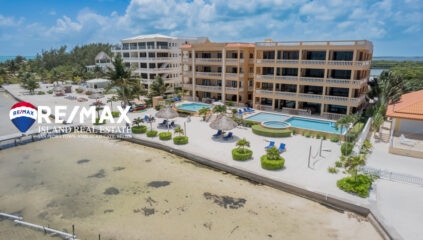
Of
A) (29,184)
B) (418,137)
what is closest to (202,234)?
(29,184)

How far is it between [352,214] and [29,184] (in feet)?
78.5

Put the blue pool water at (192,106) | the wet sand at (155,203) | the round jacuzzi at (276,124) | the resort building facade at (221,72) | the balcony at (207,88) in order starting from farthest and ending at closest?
the balcony at (207,88)
the resort building facade at (221,72)
the blue pool water at (192,106)
the round jacuzzi at (276,124)
the wet sand at (155,203)

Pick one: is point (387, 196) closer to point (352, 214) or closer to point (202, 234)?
point (352, 214)

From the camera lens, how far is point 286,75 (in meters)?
40.0

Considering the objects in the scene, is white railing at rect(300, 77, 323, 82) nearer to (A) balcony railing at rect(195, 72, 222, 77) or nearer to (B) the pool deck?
(B) the pool deck

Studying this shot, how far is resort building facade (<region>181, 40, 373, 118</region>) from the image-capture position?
3409cm

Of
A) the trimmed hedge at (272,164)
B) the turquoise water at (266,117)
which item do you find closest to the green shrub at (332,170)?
the trimmed hedge at (272,164)

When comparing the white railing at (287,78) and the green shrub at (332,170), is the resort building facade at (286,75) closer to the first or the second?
the white railing at (287,78)

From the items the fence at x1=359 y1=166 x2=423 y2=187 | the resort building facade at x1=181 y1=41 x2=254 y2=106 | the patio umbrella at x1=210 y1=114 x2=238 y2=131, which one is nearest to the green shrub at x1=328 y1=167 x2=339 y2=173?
the fence at x1=359 y1=166 x2=423 y2=187

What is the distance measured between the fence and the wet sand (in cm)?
509

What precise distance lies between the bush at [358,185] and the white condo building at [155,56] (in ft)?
159

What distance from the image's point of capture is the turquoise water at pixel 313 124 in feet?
100

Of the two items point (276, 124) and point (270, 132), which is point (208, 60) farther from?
point (270, 132)

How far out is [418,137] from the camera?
2509cm
